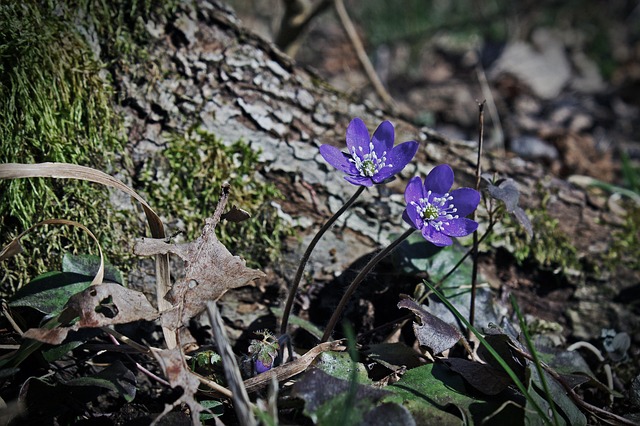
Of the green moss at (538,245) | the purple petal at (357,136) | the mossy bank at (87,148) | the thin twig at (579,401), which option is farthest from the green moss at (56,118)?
the green moss at (538,245)

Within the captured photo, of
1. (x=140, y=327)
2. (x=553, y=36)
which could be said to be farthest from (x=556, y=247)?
(x=553, y=36)

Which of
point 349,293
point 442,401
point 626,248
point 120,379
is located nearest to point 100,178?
point 120,379

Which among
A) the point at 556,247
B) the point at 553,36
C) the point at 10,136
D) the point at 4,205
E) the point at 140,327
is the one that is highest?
the point at 553,36

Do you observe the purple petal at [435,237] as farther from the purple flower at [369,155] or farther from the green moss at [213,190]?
the green moss at [213,190]

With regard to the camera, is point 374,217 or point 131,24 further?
point 374,217

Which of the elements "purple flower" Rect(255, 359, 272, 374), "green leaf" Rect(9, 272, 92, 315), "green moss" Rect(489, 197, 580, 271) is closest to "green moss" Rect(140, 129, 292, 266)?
"green leaf" Rect(9, 272, 92, 315)

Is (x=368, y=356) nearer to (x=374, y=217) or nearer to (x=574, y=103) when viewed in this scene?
(x=374, y=217)
